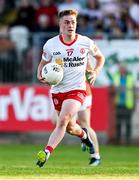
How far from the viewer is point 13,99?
75.8 ft

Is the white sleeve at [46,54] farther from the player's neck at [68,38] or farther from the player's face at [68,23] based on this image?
the player's face at [68,23]

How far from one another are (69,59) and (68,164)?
108 inches

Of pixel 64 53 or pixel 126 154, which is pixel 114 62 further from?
pixel 64 53

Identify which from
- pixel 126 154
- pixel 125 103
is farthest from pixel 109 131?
pixel 126 154

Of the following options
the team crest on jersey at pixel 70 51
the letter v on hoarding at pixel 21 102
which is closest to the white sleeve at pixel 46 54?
the team crest on jersey at pixel 70 51

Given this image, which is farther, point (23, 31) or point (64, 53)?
point (23, 31)

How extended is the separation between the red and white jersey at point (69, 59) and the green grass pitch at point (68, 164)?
1.34 metres

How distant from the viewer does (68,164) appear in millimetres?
16156

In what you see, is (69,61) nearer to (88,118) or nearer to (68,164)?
(88,118)

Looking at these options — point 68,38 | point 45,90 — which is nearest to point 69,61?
point 68,38

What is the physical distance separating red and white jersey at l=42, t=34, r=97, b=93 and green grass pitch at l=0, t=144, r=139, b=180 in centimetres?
134

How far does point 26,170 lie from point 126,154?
24.4 ft

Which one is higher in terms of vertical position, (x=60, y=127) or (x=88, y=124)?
(x=60, y=127)

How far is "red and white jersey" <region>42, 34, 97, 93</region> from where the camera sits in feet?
46.3
